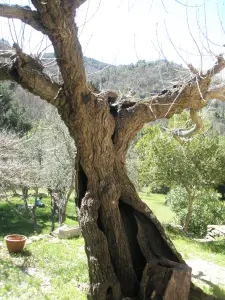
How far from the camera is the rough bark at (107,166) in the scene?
4.32 metres

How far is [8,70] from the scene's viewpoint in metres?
4.41

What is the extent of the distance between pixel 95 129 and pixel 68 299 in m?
2.66

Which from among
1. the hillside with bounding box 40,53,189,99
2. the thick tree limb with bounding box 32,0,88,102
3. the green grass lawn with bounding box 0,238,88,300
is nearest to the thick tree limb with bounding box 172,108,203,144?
the hillside with bounding box 40,53,189,99

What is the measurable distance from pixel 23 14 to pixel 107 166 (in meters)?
2.15

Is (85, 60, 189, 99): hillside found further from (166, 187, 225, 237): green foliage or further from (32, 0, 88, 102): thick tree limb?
(166, 187, 225, 237): green foliage

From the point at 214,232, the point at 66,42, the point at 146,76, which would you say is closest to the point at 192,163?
the point at 214,232

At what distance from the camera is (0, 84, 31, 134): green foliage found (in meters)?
23.3

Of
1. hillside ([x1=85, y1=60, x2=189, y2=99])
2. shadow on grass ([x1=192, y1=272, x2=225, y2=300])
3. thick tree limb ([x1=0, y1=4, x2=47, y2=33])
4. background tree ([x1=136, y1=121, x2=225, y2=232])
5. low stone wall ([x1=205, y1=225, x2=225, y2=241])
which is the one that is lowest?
low stone wall ([x1=205, y1=225, x2=225, y2=241])

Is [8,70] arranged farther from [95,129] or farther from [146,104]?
[146,104]

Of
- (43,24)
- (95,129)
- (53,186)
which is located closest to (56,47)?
(43,24)

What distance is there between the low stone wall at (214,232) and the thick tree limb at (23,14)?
12.6m

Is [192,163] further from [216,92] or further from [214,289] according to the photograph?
[216,92]

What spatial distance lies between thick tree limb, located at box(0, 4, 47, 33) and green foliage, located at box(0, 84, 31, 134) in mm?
19329

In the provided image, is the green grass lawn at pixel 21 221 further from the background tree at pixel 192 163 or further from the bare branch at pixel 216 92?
the bare branch at pixel 216 92
